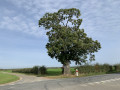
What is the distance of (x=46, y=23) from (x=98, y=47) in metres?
10.5

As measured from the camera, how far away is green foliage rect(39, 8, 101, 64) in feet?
90.1

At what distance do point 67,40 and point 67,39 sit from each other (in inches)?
8.7

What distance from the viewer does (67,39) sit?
27500mm

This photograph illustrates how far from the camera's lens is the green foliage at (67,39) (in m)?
27.5

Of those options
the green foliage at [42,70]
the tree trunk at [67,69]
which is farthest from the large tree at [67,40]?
the green foliage at [42,70]

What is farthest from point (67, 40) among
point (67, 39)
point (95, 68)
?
point (95, 68)

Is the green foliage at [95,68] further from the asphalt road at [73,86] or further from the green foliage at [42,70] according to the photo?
the asphalt road at [73,86]

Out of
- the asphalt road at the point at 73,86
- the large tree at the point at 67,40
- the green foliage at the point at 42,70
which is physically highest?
the large tree at the point at 67,40

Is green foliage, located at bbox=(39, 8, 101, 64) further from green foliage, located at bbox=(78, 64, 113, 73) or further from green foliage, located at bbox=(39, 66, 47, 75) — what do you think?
green foliage, located at bbox=(39, 66, 47, 75)

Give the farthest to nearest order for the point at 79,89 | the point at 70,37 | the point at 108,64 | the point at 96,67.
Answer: the point at 108,64 < the point at 96,67 < the point at 70,37 < the point at 79,89

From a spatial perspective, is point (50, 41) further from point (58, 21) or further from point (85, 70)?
point (85, 70)

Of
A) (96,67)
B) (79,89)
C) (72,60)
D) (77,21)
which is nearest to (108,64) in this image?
(96,67)

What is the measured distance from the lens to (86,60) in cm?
3078

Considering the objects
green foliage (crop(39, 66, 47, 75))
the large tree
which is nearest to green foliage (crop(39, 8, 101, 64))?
the large tree
